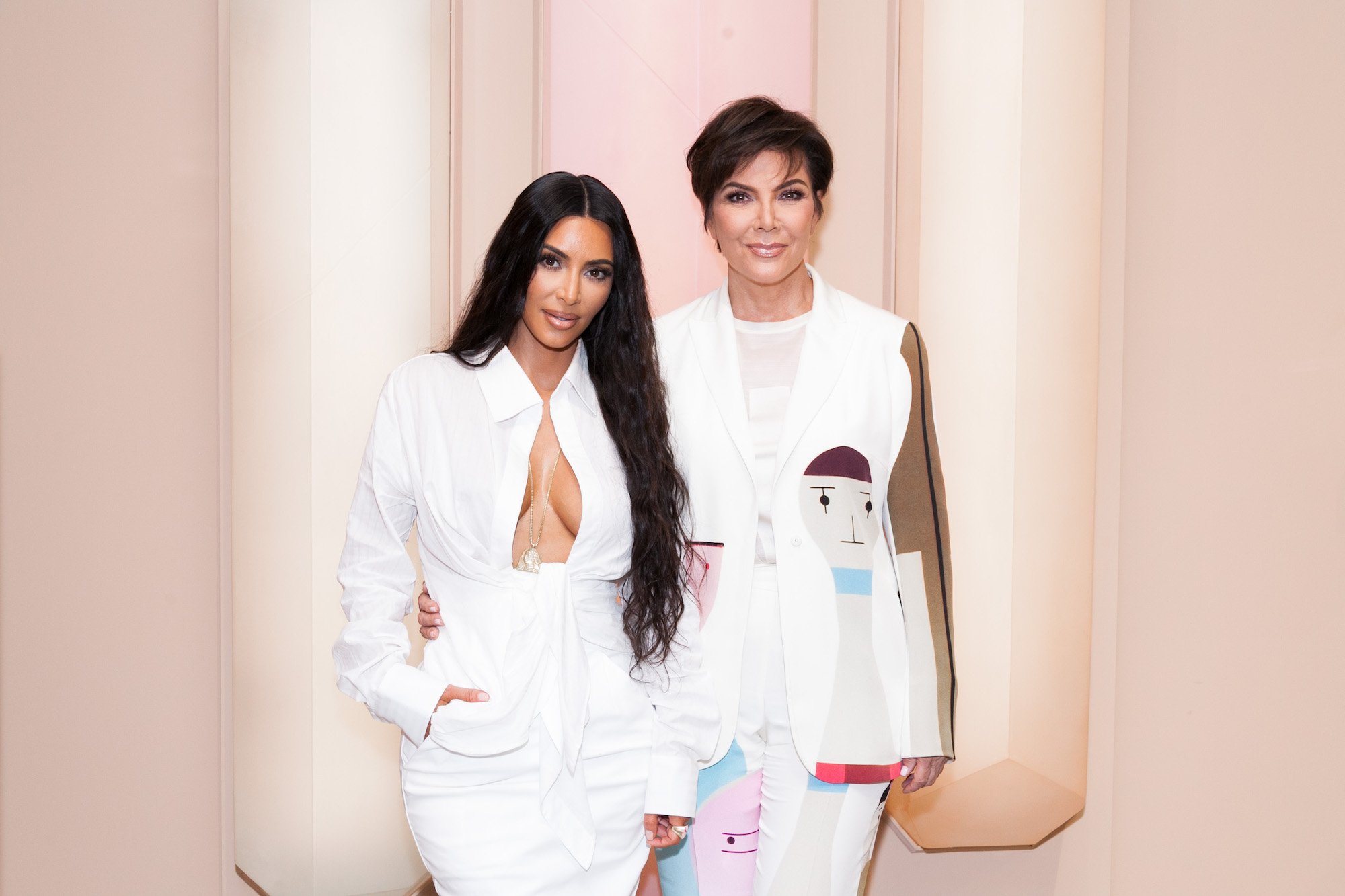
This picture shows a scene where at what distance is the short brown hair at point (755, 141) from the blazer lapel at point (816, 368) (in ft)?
0.84

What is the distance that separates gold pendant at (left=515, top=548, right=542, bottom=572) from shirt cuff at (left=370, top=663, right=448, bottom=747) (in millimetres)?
248

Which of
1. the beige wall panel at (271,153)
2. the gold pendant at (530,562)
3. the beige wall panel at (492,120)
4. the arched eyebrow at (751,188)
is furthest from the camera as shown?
the beige wall panel at (492,120)

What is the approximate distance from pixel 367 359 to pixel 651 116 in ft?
3.54

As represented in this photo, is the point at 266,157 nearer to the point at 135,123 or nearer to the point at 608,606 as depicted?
the point at 135,123

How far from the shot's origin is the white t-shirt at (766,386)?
2148 millimetres

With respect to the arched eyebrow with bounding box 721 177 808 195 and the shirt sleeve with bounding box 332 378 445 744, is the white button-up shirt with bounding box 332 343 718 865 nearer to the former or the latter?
the shirt sleeve with bounding box 332 378 445 744

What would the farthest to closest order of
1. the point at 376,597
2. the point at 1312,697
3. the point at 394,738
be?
the point at 394,738 → the point at 1312,697 → the point at 376,597

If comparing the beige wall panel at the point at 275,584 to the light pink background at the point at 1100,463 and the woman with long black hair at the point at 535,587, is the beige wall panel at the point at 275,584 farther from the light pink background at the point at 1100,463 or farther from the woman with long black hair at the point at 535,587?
the woman with long black hair at the point at 535,587

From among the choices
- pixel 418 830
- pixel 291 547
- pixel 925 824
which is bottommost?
pixel 925 824

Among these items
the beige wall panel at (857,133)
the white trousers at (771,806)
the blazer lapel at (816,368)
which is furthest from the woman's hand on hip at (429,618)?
the beige wall panel at (857,133)

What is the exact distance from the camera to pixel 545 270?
205 cm

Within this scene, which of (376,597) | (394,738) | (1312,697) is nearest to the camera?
(376,597)

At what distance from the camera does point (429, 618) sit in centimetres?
204

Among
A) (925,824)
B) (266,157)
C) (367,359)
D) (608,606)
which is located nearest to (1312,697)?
(925,824)
